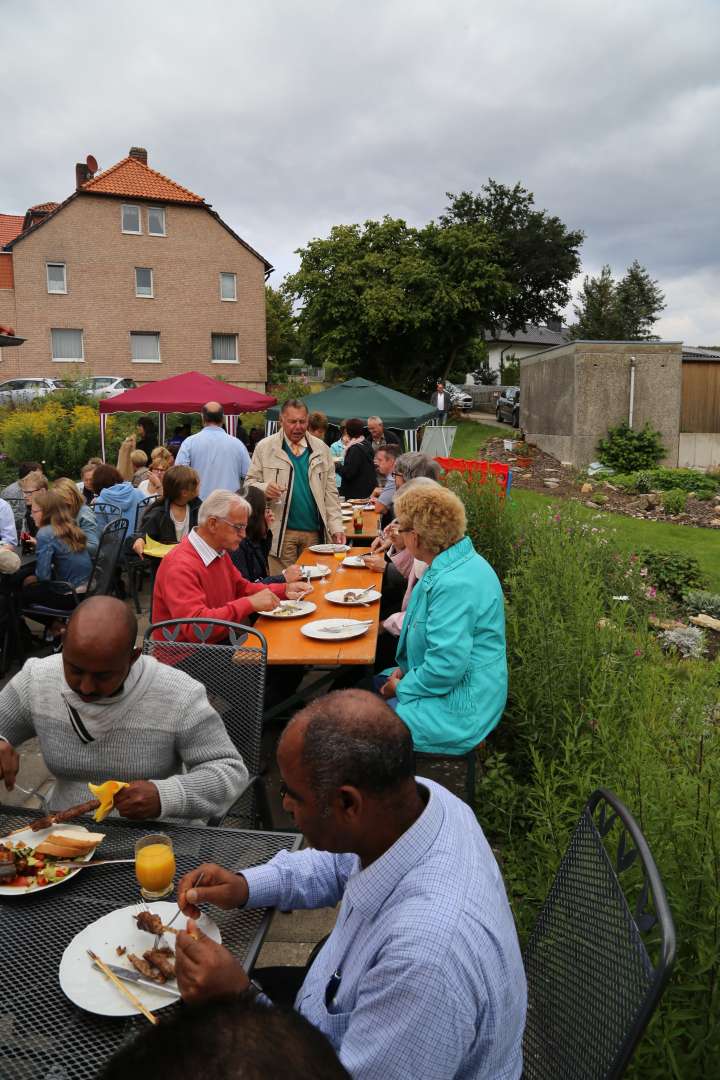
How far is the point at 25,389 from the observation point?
25.8 metres

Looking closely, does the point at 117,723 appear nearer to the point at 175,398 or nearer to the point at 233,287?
the point at 175,398

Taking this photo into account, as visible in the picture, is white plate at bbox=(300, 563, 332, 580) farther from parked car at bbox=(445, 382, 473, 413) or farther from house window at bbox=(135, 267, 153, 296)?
parked car at bbox=(445, 382, 473, 413)

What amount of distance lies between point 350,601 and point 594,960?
Answer: 3299 millimetres

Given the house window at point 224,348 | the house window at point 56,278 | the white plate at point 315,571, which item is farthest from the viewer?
the house window at point 224,348

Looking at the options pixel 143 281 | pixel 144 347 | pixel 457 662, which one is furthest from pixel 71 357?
pixel 457 662

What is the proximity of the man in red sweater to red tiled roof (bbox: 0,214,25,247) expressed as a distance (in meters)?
37.8

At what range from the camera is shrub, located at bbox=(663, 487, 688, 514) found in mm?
14383

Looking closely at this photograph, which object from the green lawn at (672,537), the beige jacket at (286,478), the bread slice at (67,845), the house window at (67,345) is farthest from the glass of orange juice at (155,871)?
the house window at (67,345)


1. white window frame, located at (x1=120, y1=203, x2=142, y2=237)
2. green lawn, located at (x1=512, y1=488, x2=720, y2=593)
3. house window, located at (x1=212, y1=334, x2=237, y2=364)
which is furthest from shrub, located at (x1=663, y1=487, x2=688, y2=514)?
white window frame, located at (x1=120, y1=203, x2=142, y2=237)

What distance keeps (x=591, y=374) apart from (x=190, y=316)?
2168cm

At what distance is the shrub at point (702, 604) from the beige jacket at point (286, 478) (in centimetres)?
380

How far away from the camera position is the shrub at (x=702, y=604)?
7570 mm

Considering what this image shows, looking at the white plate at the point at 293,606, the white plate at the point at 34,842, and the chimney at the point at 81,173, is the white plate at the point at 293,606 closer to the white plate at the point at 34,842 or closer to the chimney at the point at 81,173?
the white plate at the point at 34,842

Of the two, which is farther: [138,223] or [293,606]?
[138,223]
